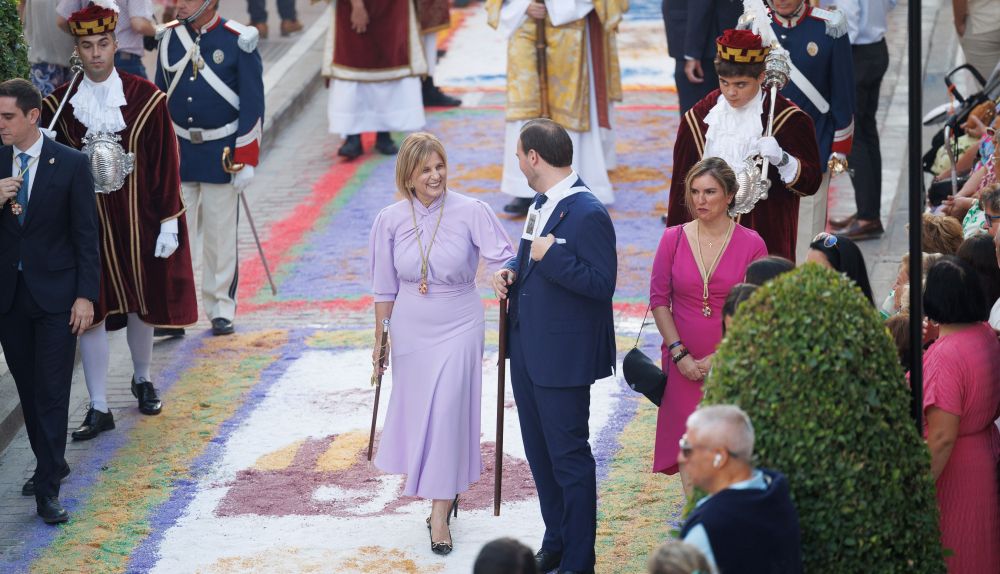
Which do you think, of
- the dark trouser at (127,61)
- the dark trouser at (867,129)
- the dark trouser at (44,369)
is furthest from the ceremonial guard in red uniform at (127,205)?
the dark trouser at (867,129)

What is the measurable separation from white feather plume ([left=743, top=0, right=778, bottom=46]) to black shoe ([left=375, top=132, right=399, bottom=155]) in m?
6.41

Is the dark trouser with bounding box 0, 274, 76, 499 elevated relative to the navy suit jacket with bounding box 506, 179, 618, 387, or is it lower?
lower

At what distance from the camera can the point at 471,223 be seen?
6.86 metres

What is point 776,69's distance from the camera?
777 cm

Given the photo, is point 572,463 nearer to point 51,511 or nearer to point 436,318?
point 436,318

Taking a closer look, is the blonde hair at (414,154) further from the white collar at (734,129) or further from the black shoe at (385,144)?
the black shoe at (385,144)

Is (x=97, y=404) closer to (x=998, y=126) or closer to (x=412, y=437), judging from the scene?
(x=412, y=437)

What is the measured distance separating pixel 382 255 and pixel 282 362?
8.93 ft

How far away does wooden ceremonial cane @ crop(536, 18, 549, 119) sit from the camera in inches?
467

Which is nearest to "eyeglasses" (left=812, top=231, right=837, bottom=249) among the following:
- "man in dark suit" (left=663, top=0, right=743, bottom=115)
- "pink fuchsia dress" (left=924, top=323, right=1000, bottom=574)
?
"pink fuchsia dress" (left=924, top=323, right=1000, bottom=574)

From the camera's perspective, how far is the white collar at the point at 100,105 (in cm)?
829

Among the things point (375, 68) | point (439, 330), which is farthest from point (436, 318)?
point (375, 68)

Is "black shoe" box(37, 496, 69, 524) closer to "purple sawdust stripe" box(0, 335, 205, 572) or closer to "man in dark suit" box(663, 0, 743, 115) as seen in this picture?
"purple sawdust stripe" box(0, 335, 205, 572)

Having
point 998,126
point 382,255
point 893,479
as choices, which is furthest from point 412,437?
point 998,126
